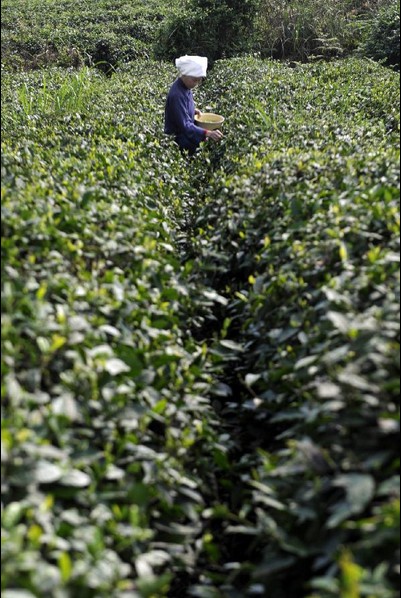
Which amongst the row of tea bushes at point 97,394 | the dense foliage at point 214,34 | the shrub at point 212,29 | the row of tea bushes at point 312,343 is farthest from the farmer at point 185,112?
the shrub at point 212,29

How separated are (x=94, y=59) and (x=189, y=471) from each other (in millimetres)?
11053

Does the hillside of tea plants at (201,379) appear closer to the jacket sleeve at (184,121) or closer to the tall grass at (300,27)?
the jacket sleeve at (184,121)

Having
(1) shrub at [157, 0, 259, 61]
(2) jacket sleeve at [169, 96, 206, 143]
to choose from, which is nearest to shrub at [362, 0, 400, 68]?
(1) shrub at [157, 0, 259, 61]

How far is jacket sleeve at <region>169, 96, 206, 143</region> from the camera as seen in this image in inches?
218

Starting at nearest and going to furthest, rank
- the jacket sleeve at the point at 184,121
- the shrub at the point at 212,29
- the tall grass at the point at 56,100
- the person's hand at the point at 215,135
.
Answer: the person's hand at the point at 215,135, the jacket sleeve at the point at 184,121, the tall grass at the point at 56,100, the shrub at the point at 212,29

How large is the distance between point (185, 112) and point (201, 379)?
352cm

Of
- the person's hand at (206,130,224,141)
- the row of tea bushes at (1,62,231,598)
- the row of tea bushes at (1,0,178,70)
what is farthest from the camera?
the row of tea bushes at (1,0,178,70)

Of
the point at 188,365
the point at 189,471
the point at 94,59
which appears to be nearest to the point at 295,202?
the point at 188,365

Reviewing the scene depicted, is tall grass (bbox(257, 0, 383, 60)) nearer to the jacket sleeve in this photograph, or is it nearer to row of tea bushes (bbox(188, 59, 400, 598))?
the jacket sleeve

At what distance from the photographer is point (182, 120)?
219 inches

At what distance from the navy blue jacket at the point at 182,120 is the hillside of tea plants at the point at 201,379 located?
1.33m

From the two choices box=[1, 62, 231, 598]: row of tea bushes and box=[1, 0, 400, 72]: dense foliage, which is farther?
box=[1, 0, 400, 72]: dense foliage

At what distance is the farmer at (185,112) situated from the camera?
18.2ft

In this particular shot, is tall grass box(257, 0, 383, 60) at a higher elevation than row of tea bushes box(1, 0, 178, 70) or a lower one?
higher
